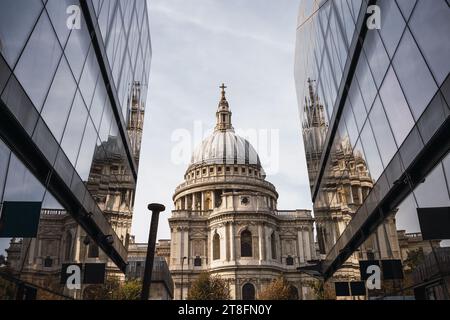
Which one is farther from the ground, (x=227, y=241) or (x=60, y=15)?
(x=227, y=241)

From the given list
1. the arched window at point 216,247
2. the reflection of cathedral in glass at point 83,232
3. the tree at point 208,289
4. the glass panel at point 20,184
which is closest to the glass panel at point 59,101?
the glass panel at point 20,184

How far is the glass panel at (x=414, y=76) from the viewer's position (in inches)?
424

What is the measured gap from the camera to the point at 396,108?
43.8 ft

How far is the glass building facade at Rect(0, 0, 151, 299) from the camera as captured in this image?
387 inches

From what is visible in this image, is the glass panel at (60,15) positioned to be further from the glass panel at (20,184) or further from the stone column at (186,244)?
the stone column at (186,244)

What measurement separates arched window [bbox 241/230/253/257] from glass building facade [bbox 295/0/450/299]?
44.2 m

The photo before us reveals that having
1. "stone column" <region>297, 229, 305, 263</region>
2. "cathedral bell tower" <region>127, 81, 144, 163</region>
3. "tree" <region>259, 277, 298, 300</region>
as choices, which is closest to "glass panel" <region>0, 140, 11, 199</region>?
"cathedral bell tower" <region>127, 81, 144, 163</region>

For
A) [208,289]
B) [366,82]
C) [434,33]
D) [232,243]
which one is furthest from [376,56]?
[232,243]

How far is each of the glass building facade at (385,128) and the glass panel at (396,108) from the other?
0.03m

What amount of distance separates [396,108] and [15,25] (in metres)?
11.4

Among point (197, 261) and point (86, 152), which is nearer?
point (86, 152)

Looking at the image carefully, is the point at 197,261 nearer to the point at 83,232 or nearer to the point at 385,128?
the point at 83,232

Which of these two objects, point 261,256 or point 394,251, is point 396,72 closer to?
point 394,251
